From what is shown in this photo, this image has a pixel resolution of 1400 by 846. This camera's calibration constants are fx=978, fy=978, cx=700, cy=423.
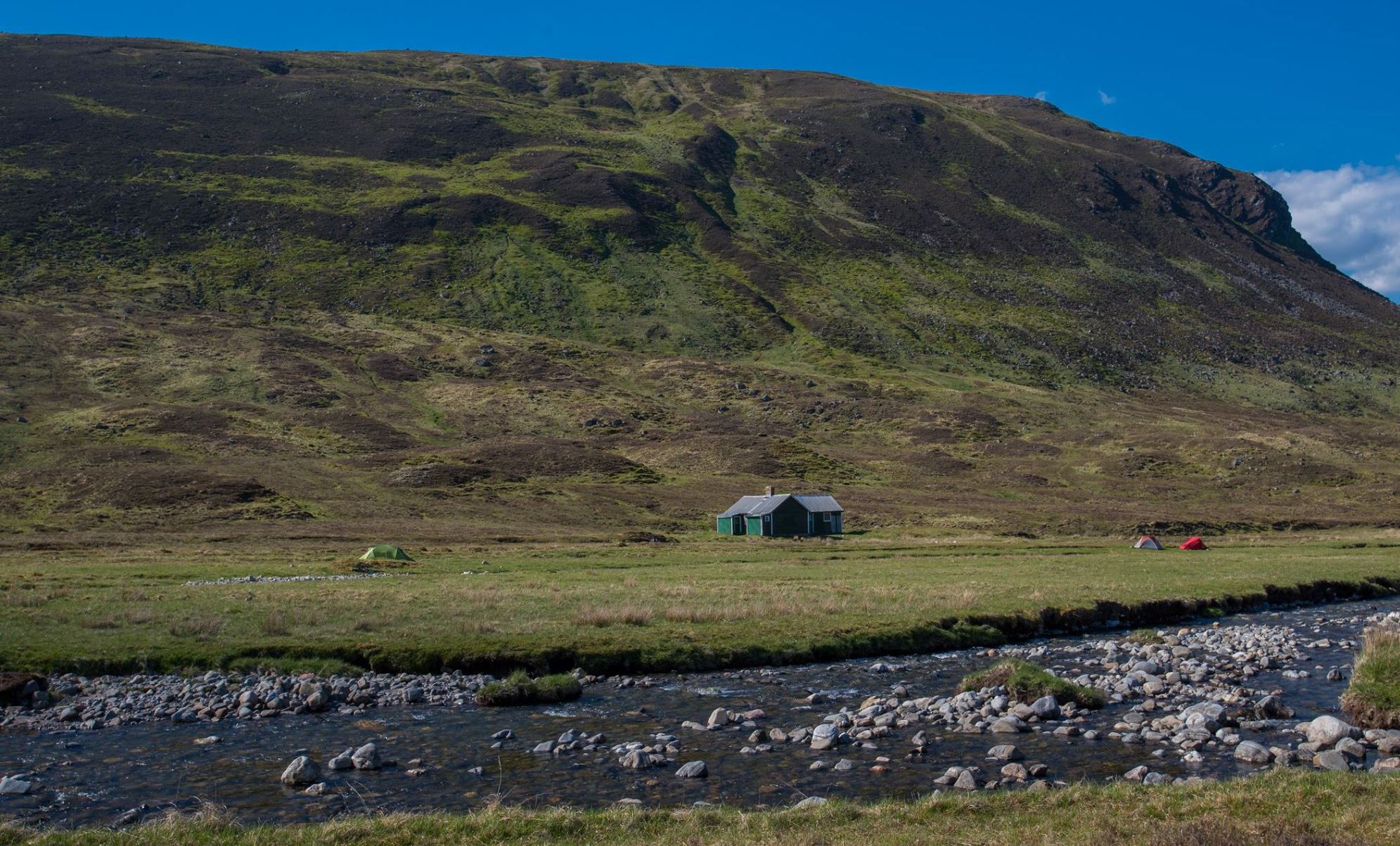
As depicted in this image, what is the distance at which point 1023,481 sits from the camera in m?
128

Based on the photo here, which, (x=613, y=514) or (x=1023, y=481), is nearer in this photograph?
(x=613, y=514)

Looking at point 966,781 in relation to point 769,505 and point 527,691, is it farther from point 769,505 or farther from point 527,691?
point 769,505

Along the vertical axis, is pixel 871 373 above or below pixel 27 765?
above

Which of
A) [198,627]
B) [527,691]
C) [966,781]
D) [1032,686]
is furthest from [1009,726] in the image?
[198,627]

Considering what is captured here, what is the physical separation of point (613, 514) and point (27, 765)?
258 feet

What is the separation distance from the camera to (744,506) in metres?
93.8

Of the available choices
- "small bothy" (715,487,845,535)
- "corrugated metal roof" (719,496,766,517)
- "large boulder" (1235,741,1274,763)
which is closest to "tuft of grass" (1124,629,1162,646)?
"large boulder" (1235,741,1274,763)

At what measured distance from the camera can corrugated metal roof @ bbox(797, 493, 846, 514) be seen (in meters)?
91.4

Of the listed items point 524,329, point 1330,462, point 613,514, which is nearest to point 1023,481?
point 1330,462

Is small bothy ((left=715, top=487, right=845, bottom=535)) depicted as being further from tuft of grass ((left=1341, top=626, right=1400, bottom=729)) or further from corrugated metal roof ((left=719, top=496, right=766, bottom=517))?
tuft of grass ((left=1341, top=626, right=1400, bottom=729))

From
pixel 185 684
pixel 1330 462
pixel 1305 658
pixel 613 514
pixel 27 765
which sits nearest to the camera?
pixel 27 765

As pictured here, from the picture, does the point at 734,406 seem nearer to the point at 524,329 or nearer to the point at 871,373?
the point at 871,373

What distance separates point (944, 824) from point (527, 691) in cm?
1449

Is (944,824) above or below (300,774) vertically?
above
